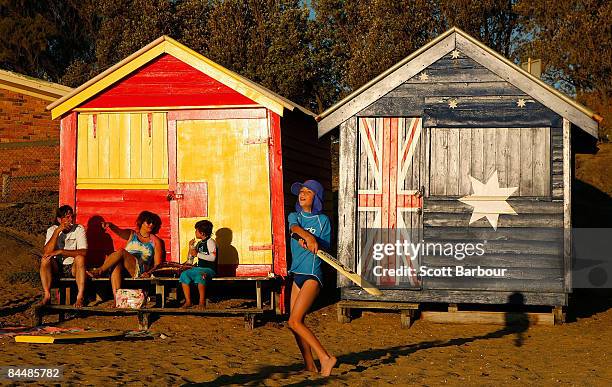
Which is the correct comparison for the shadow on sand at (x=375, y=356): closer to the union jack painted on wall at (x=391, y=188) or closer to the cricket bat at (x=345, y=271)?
the cricket bat at (x=345, y=271)

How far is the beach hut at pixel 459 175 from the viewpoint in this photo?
12.5m

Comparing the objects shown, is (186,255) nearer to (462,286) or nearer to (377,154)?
(377,154)

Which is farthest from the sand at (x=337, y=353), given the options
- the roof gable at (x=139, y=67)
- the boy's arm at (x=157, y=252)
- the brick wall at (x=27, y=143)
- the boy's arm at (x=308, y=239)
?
the brick wall at (x=27, y=143)

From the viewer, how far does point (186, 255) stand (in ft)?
43.0

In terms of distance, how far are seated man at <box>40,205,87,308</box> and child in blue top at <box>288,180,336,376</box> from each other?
16.2 feet

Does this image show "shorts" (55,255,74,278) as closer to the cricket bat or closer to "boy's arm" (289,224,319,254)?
"boy's arm" (289,224,319,254)

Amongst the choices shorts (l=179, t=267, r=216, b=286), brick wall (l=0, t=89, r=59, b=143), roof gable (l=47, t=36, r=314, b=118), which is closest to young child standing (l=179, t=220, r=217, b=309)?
shorts (l=179, t=267, r=216, b=286)

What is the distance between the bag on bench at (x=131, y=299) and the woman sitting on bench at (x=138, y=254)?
0.75 ft

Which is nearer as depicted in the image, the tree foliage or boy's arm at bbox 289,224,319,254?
boy's arm at bbox 289,224,319,254

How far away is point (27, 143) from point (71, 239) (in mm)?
9663

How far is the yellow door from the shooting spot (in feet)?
42.5

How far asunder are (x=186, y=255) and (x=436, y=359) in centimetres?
447

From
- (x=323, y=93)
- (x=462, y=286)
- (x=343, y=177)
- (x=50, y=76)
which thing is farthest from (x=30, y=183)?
(x=50, y=76)

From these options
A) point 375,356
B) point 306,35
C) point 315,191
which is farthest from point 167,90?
point 306,35
